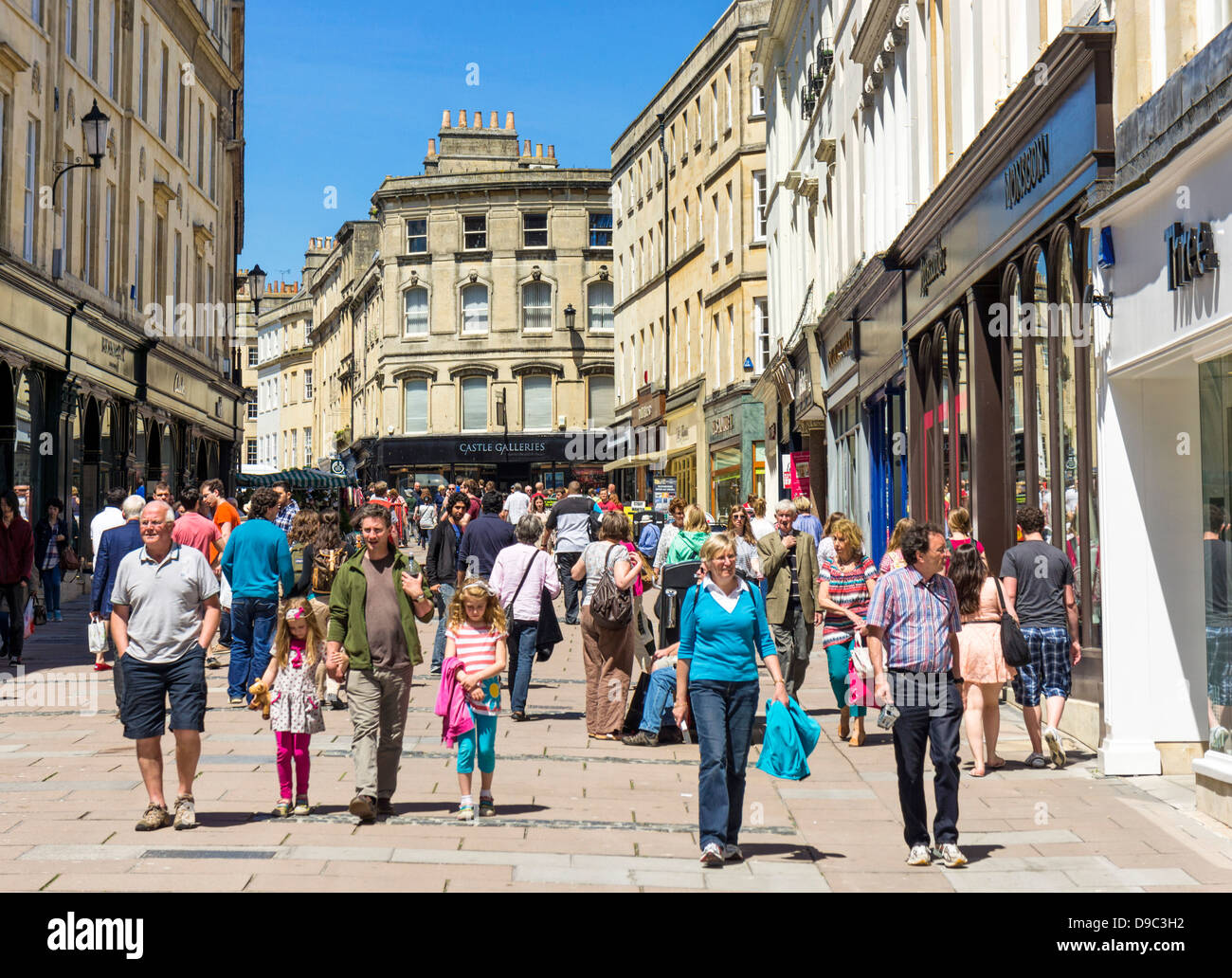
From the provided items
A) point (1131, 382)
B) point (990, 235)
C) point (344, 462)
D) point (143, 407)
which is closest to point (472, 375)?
point (344, 462)

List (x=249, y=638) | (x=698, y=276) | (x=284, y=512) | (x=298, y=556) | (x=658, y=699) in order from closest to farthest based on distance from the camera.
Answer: (x=658, y=699) < (x=249, y=638) < (x=298, y=556) < (x=284, y=512) < (x=698, y=276)

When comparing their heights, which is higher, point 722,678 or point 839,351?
point 839,351

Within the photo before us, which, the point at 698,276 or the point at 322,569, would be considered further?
the point at 698,276

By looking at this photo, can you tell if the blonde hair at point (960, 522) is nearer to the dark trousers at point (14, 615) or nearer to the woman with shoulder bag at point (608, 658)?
the woman with shoulder bag at point (608, 658)

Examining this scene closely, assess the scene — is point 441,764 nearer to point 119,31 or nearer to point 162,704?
point 162,704

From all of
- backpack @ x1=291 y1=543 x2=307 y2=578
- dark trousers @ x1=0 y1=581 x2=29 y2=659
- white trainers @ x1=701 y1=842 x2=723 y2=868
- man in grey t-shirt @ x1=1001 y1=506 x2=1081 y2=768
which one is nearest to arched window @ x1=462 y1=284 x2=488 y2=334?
dark trousers @ x1=0 y1=581 x2=29 y2=659

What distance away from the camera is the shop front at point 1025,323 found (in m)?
11.3

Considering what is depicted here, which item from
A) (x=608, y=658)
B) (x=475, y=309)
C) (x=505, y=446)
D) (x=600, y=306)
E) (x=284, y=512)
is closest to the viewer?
(x=608, y=658)

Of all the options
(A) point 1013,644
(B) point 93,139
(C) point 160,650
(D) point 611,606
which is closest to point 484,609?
(C) point 160,650

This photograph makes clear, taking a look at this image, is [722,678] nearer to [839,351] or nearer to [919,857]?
[919,857]

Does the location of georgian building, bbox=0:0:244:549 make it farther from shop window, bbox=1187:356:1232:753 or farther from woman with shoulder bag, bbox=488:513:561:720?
shop window, bbox=1187:356:1232:753

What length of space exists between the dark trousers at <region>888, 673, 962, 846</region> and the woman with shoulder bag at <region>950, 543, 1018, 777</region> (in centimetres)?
273

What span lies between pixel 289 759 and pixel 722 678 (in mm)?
2634

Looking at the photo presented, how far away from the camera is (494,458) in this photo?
62.5 m
